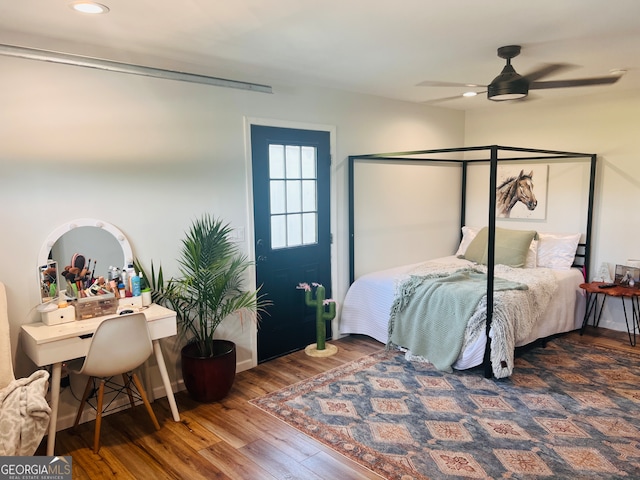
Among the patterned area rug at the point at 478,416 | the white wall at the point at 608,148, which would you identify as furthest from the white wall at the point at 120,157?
the white wall at the point at 608,148

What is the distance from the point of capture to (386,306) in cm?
419

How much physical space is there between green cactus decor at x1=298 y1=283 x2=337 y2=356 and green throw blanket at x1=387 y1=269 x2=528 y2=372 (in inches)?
21.2

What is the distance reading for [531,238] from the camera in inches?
186

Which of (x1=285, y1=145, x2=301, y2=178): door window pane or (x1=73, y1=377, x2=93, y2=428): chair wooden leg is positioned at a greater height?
(x1=285, y1=145, x2=301, y2=178): door window pane

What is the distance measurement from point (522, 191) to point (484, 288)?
1.89 meters

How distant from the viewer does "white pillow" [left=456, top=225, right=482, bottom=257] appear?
535 cm

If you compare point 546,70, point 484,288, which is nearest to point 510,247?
point 484,288

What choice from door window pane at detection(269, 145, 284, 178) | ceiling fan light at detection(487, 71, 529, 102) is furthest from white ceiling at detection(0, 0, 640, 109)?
door window pane at detection(269, 145, 284, 178)

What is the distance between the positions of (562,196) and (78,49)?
Result: 4.56m

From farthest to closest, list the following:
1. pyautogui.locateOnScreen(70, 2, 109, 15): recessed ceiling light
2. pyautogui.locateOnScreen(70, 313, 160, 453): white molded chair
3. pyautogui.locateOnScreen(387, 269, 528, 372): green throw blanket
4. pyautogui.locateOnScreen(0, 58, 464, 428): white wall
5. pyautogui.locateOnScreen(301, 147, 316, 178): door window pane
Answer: pyautogui.locateOnScreen(301, 147, 316, 178): door window pane
pyautogui.locateOnScreen(387, 269, 528, 372): green throw blanket
pyautogui.locateOnScreen(0, 58, 464, 428): white wall
pyautogui.locateOnScreen(70, 313, 160, 453): white molded chair
pyautogui.locateOnScreen(70, 2, 109, 15): recessed ceiling light

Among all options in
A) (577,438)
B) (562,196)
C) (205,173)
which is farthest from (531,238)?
(205,173)

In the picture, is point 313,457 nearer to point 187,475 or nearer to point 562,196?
point 187,475

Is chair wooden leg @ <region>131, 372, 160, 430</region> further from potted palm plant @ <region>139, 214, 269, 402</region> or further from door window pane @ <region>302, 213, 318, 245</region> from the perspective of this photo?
door window pane @ <region>302, 213, 318, 245</region>

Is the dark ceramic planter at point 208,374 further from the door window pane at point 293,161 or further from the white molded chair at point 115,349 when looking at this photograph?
the door window pane at point 293,161
